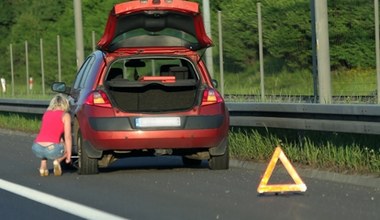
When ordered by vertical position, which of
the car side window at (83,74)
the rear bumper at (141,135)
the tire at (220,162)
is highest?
the car side window at (83,74)

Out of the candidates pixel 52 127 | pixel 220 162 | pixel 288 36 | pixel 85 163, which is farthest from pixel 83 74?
pixel 288 36

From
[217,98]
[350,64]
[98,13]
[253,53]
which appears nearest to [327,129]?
[217,98]

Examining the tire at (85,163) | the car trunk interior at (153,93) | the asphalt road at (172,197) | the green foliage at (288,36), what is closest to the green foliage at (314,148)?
the asphalt road at (172,197)

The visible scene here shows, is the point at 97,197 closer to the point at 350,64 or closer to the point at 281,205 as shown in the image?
the point at 281,205

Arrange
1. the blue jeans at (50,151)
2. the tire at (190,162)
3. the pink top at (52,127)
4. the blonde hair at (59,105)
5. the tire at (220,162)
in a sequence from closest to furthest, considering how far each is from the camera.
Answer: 1. the tire at (220,162)
2. the blue jeans at (50,151)
3. the pink top at (52,127)
4. the blonde hair at (59,105)
5. the tire at (190,162)

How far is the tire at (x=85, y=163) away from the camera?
13648 millimetres

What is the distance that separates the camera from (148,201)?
10844 millimetres

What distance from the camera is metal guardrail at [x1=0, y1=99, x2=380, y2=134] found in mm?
12180

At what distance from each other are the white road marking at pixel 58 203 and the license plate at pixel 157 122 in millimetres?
1726

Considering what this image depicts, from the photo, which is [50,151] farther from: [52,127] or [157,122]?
[157,122]

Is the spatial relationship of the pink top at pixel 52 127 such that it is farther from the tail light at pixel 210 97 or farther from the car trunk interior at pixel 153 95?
the tail light at pixel 210 97

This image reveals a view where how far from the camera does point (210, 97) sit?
13.8 meters

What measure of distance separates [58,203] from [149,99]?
332 centimetres

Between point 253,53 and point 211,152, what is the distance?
54.5 ft
